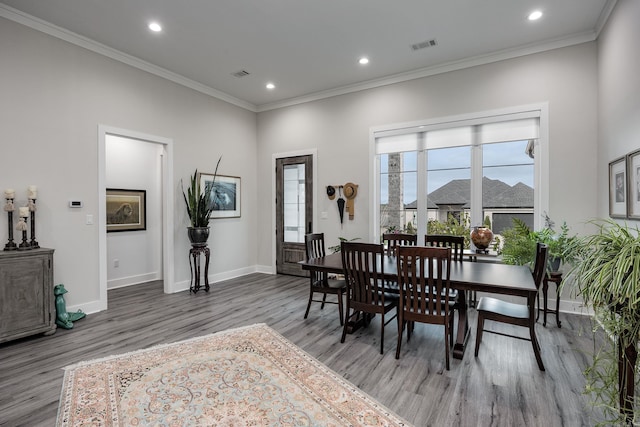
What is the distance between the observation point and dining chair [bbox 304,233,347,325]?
12.0 ft

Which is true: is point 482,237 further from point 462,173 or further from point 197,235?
point 197,235

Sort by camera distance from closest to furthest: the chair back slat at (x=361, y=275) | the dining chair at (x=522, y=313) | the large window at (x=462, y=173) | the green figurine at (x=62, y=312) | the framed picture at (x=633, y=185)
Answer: the dining chair at (x=522, y=313)
the framed picture at (x=633, y=185)
the chair back slat at (x=361, y=275)
the green figurine at (x=62, y=312)
the large window at (x=462, y=173)

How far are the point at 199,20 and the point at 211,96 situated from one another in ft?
7.04

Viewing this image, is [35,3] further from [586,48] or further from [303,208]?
[586,48]

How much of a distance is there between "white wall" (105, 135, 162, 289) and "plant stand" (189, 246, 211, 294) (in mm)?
1229

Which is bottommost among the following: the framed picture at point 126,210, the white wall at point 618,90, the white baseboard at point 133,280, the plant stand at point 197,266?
the white baseboard at point 133,280

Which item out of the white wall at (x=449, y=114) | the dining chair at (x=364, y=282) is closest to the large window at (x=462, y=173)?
the white wall at (x=449, y=114)

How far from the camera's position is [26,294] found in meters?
3.23

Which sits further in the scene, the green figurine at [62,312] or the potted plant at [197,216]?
the potted plant at [197,216]

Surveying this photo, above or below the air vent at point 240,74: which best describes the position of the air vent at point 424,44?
below

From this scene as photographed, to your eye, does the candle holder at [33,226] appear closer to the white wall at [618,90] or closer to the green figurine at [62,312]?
the green figurine at [62,312]

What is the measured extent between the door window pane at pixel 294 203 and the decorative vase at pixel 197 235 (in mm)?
1727

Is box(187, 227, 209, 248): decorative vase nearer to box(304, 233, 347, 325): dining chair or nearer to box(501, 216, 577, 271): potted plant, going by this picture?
box(304, 233, 347, 325): dining chair

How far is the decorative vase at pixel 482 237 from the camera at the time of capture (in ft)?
13.9
